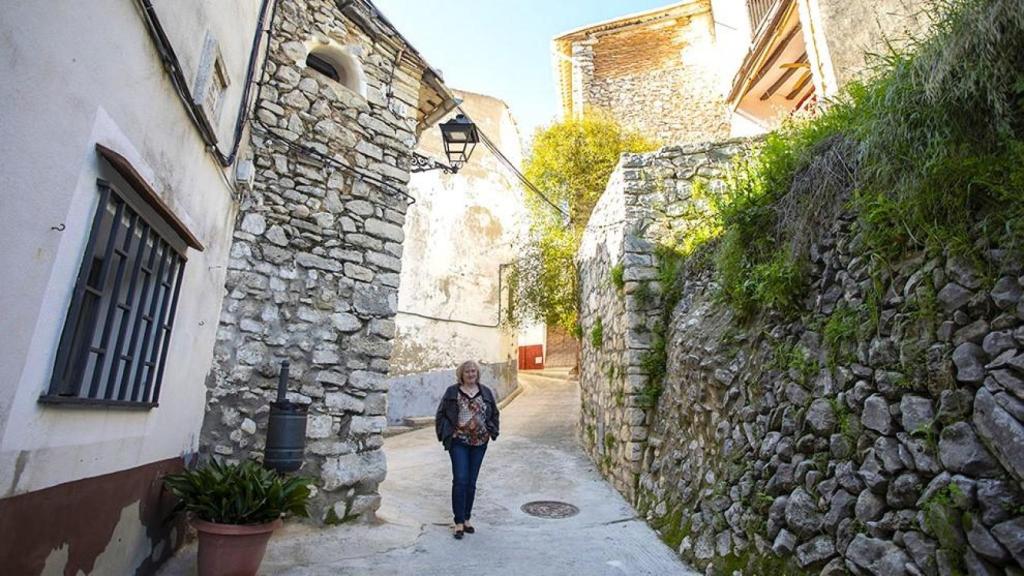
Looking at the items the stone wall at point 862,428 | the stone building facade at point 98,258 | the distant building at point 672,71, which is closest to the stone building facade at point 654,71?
the distant building at point 672,71

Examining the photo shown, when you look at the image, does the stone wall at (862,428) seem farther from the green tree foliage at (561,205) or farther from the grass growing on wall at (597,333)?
the green tree foliage at (561,205)

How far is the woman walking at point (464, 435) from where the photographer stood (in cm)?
429

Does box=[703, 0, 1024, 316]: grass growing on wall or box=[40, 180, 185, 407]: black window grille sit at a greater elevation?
box=[703, 0, 1024, 316]: grass growing on wall

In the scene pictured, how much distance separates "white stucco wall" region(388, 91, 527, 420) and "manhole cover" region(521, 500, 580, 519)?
A: 5.12 metres

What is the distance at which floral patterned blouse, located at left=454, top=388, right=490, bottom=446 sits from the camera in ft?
14.2

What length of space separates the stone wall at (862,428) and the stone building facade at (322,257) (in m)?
2.67

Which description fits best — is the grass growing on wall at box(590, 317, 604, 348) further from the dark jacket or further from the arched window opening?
the arched window opening

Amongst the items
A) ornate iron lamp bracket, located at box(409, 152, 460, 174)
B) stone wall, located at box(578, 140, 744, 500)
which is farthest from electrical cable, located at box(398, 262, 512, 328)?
ornate iron lamp bracket, located at box(409, 152, 460, 174)

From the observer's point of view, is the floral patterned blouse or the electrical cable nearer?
the floral patterned blouse

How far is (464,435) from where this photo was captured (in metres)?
4.33

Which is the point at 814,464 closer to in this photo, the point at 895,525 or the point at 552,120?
the point at 895,525

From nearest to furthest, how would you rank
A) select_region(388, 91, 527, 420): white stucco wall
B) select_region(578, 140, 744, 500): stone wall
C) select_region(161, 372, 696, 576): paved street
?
select_region(161, 372, 696, 576): paved street < select_region(578, 140, 744, 500): stone wall < select_region(388, 91, 527, 420): white stucco wall

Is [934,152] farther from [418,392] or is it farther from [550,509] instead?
[418,392]

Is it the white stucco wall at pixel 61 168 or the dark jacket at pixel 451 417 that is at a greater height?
the white stucco wall at pixel 61 168
